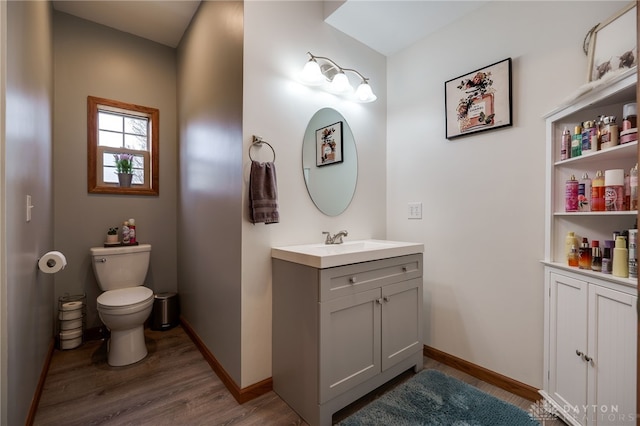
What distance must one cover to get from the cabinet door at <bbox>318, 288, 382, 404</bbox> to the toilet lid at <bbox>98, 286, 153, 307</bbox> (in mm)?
1516

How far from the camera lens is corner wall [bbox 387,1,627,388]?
5.44ft

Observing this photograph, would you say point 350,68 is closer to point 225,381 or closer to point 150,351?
point 225,381

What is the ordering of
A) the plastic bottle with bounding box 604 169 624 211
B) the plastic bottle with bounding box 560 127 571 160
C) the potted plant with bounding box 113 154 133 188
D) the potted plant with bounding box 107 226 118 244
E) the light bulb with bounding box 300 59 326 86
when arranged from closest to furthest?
the plastic bottle with bounding box 604 169 624 211 → the plastic bottle with bounding box 560 127 571 160 → the light bulb with bounding box 300 59 326 86 → the potted plant with bounding box 107 226 118 244 → the potted plant with bounding box 113 154 133 188

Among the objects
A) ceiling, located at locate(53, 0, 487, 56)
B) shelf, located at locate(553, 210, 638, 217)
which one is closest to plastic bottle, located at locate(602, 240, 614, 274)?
shelf, located at locate(553, 210, 638, 217)

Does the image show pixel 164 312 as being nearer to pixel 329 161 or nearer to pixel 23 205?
pixel 23 205

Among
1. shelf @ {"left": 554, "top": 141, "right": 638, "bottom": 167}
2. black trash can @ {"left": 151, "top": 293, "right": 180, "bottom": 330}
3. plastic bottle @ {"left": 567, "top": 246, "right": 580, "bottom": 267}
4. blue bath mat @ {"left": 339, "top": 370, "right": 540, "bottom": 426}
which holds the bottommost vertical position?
blue bath mat @ {"left": 339, "top": 370, "right": 540, "bottom": 426}

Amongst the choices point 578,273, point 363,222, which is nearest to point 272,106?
point 363,222

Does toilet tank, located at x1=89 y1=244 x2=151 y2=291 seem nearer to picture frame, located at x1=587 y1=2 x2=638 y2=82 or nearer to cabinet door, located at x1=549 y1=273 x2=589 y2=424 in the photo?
cabinet door, located at x1=549 y1=273 x2=589 y2=424

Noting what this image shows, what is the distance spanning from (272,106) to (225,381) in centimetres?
182

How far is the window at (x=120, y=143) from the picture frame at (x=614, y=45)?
3.36m

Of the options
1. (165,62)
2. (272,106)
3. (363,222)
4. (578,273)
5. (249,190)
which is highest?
(165,62)

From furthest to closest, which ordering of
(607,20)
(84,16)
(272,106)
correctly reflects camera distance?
1. (84,16)
2. (272,106)
3. (607,20)

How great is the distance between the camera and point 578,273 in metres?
1.39

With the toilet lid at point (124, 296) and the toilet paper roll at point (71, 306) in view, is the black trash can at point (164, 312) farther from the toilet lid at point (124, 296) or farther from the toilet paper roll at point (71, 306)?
the toilet paper roll at point (71, 306)
